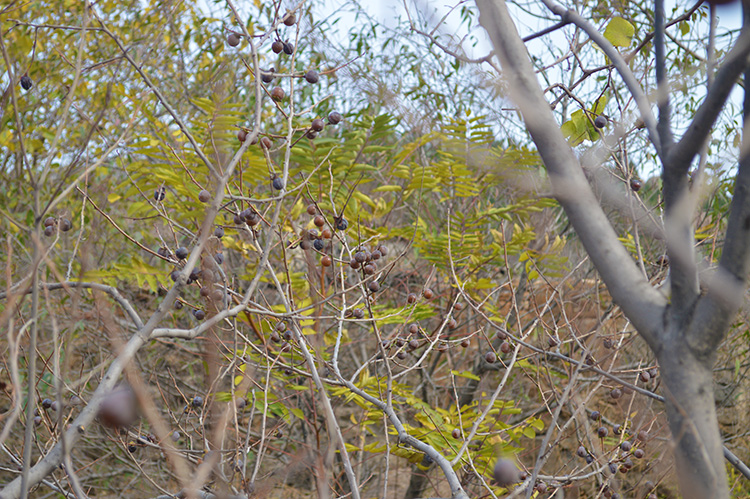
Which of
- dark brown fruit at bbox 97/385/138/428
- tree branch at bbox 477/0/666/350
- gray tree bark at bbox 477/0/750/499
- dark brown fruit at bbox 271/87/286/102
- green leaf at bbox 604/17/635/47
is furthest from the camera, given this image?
dark brown fruit at bbox 271/87/286/102

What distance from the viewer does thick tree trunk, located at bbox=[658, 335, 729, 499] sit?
102 cm

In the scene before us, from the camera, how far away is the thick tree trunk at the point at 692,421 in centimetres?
102

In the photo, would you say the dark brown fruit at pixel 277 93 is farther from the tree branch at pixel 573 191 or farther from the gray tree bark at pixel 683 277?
the gray tree bark at pixel 683 277

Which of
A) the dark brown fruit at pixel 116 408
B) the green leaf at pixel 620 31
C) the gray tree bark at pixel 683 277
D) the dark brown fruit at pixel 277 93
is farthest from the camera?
the dark brown fruit at pixel 277 93

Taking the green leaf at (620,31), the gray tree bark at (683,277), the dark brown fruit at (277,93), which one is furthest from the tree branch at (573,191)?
the dark brown fruit at (277,93)

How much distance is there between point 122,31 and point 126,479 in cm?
368

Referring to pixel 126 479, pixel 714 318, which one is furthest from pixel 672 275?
pixel 126 479

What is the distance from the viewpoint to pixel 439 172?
142 inches

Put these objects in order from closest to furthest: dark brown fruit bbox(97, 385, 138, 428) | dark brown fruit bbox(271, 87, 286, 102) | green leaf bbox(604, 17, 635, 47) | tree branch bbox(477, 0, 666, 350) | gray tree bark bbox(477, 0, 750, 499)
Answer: gray tree bark bbox(477, 0, 750, 499) < tree branch bbox(477, 0, 666, 350) < dark brown fruit bbox(97, 385, 138, 428) < green leaf bbox(604, 17, 635, 47) < dark brown fruit bbox(271, 87, 286, 102)

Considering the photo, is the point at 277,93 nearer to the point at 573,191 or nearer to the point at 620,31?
the point at 620,31

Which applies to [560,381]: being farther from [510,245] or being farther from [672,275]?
[672,275]

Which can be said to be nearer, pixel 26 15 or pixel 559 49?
pixel 559 49

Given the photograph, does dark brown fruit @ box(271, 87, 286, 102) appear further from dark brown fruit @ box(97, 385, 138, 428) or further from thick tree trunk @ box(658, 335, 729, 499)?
thick tree trunk @ box(658, 335, 729, 499)

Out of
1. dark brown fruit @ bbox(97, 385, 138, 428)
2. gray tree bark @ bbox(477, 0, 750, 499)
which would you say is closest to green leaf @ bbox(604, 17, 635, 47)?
gray tree bark @ bbox(477, 0, 750, 499)
